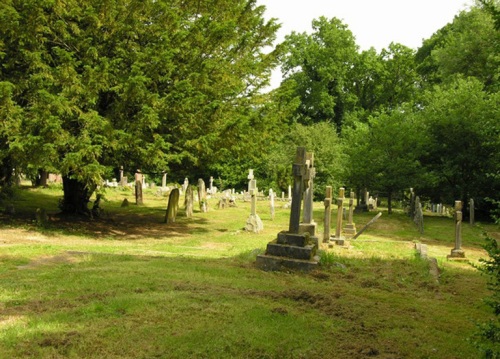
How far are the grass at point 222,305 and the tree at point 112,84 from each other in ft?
11.4

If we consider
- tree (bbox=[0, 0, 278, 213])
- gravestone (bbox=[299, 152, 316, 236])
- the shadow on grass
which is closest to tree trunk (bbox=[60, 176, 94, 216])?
tree (bbox=[0, 0, 278, 213])

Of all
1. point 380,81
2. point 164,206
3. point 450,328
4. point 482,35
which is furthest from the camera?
point 380,81

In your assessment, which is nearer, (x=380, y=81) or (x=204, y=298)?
(x=204, y=298)

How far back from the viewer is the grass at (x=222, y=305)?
4824 millimetres

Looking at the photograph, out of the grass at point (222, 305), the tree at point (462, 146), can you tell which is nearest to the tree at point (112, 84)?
the grass at point (222, 305)

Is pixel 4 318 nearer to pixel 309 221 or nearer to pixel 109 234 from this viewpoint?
pixel 309 221

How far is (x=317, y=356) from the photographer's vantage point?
4.77 metres

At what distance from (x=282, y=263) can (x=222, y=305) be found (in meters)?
3.61

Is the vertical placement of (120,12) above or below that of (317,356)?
above

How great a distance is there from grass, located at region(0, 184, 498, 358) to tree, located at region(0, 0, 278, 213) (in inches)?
137

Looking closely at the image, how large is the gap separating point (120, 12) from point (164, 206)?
14420mm

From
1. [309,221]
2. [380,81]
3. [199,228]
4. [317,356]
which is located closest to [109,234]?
[199,228]

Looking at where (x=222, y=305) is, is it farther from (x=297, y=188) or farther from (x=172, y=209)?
(x=172, y=209)

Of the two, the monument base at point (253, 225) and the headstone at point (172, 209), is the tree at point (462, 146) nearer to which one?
the monument base at point (253, 225)
